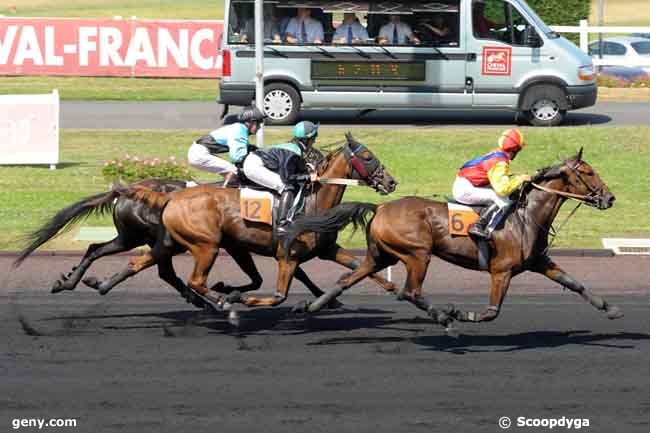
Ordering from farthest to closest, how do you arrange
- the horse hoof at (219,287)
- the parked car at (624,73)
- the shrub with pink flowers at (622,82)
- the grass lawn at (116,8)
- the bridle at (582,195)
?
the grass lawn at (116,8) → the parked car at (624,73) → the shrub with pink flowers at (622,82) → the horse hoof at (219,287) → the bridle at (582,195)

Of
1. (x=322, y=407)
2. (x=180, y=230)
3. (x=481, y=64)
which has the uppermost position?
(x=481, y=64)

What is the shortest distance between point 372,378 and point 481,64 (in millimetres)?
13717

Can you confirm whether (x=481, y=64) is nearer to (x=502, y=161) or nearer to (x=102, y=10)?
(x=502, y=161)

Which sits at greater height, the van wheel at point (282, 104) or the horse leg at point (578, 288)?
the van wheel at point (282, 104)

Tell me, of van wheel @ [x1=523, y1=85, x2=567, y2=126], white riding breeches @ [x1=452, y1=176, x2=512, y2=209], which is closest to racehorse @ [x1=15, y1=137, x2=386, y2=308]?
white riding breeches @ [x1=452, y1=176, x2=512, y2=209]

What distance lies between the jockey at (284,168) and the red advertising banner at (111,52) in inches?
779

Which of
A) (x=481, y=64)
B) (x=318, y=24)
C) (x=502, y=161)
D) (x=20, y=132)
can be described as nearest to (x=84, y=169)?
(x=20, y=132)

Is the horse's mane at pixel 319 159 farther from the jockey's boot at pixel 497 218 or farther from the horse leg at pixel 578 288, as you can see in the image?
the horse leg at pixel 578 288

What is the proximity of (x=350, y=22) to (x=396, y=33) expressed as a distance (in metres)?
0.86

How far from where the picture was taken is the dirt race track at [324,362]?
9016 millimetres

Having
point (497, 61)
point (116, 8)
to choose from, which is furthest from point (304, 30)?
point (116, 8)

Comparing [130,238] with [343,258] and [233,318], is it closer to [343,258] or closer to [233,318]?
[233,318]

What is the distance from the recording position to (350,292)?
13.7 m

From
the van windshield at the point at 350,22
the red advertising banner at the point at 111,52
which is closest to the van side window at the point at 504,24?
the van windshield at the point at 350,22
